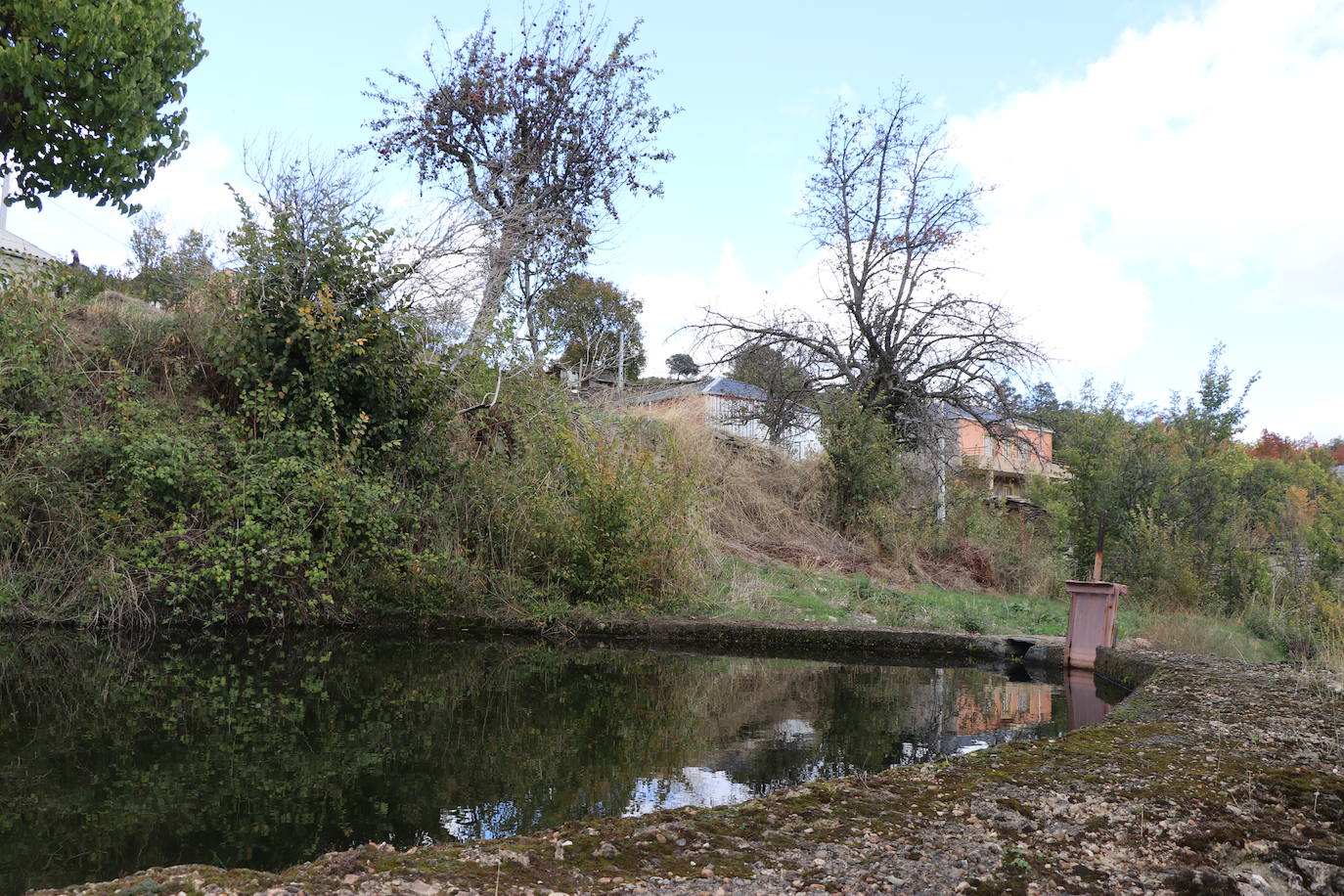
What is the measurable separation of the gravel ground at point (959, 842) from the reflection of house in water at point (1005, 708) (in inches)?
74.5

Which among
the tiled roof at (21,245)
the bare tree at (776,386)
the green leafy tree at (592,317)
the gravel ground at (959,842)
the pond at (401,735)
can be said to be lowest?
the pond at (401,735)

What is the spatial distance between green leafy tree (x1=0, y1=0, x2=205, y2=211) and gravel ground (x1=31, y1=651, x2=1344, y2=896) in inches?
353

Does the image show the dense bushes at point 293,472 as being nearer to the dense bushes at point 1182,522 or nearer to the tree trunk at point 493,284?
the tree trunk at point 493,284

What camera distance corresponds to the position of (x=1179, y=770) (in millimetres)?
3898

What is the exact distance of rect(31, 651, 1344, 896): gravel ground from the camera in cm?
254

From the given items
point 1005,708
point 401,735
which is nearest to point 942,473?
point 1005,708

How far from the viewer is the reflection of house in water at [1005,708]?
616 cm

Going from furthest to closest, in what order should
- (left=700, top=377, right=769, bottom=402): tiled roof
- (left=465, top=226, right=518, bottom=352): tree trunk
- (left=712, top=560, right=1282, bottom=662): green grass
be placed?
(left=700, top=377, right=769, bottom=402): tiled roof < (left=465, top=226, right=518, bottom=352): tree trunk < (left=712, top=560, right=1282, bottom=662): green grass

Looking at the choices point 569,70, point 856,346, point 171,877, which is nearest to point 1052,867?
point 171,877

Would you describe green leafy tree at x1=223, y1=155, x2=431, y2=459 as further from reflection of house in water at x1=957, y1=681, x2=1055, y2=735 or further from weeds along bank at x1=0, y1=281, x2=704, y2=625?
reflection of house in water at x1=957, y1=681, x2=1055, y2=735

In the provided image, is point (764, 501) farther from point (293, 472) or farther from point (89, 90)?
point (89, 90)

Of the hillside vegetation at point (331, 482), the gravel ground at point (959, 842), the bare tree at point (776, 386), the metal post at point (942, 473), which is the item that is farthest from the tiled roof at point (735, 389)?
the gravel ground at point (959, 842)

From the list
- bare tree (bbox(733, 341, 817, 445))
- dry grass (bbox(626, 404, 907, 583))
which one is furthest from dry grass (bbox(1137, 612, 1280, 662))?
bare tree (bbox(733, 341, 817, 445))

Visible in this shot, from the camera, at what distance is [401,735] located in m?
5.19
